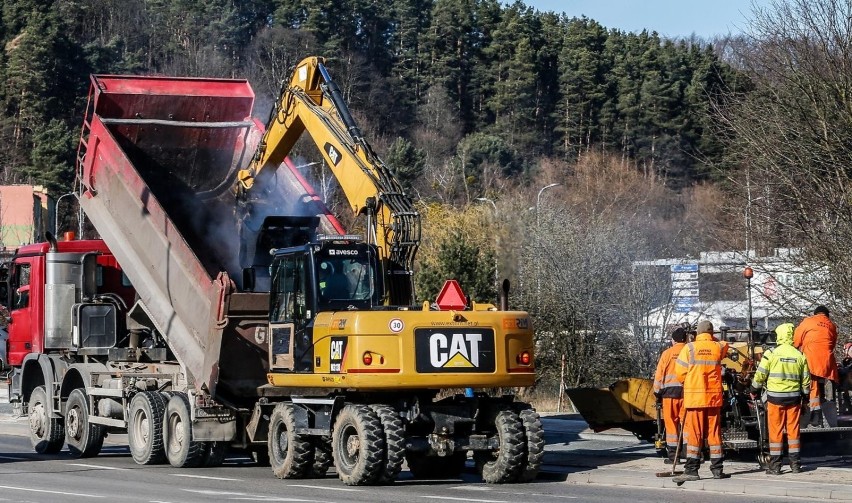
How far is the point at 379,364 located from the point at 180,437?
384cm

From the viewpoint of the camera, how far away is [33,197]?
193 feet

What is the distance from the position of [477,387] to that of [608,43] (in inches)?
3042

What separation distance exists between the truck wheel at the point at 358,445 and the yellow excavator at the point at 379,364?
0.05 ft

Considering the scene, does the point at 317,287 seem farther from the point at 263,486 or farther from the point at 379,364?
the point at 263,486

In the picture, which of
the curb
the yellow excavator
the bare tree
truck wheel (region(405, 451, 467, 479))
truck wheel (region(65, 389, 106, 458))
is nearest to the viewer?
the curb

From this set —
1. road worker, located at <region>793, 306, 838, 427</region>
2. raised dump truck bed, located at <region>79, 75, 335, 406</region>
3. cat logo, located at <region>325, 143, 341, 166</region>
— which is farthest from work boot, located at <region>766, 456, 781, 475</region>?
cat logo, located at <region>325, 143, 341, 166</region>

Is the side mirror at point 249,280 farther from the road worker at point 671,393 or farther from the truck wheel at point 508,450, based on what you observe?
the road worker at point 671,393

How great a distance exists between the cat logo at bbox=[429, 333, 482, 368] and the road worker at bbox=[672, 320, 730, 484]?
234 centimetres

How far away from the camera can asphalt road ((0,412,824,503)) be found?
1380 cm

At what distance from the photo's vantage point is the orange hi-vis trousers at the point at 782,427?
49.4 ft

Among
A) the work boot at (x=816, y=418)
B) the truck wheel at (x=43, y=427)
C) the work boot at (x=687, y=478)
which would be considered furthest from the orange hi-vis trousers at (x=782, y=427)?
the truck wheel at (x=43, y=427)

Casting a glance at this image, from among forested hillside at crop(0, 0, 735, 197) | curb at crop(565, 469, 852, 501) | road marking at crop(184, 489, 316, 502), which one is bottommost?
curb at crop(565, 469, 852, 501)

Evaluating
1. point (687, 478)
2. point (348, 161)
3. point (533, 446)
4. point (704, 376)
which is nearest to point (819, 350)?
point (704, 376)

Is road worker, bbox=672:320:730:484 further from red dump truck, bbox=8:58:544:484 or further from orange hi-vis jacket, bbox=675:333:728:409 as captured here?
red dump truck, bbox=8:58:544:484
